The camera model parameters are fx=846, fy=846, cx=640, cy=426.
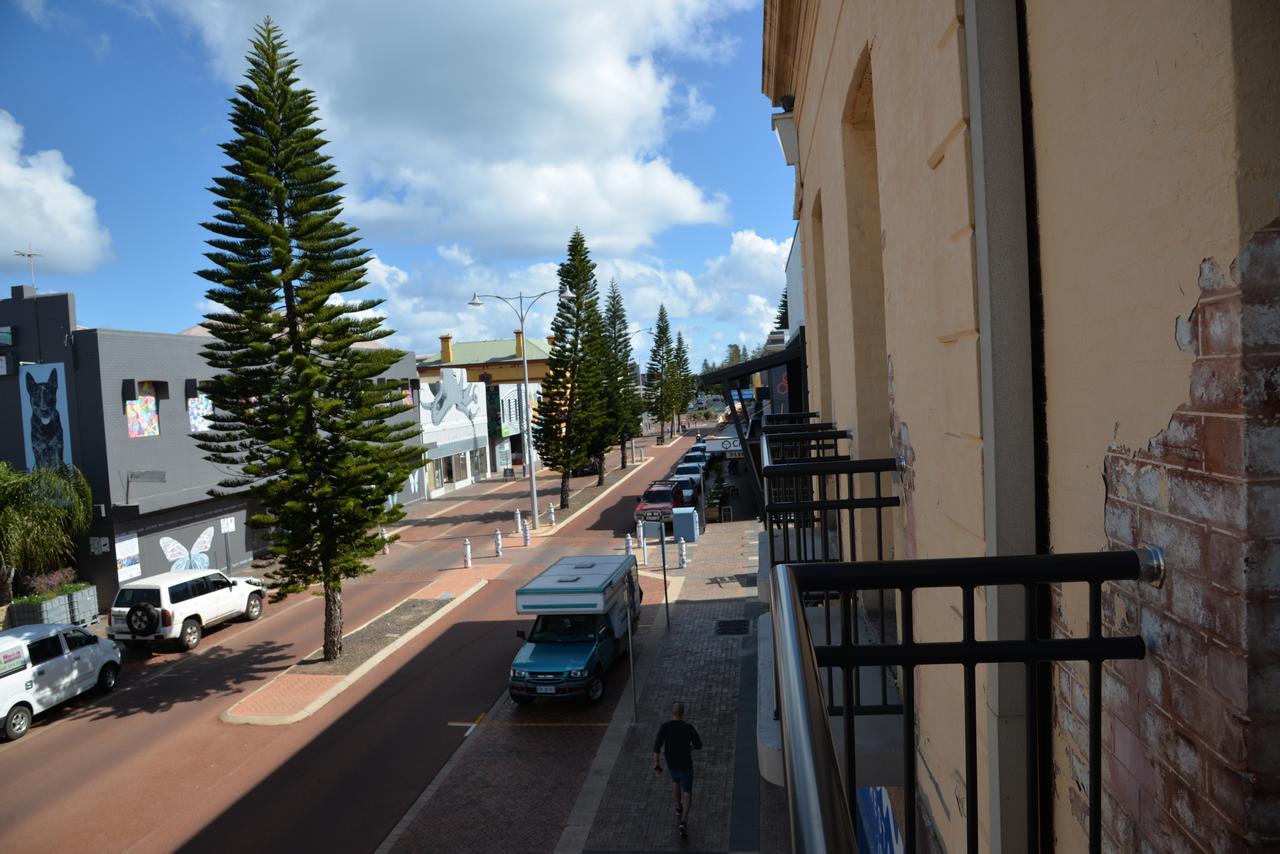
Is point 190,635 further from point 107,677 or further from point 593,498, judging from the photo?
point 593,498

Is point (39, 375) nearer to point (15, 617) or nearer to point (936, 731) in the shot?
point (15, 617)

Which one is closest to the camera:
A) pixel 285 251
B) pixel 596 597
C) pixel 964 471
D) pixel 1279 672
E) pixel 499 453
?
pixel 1279 672

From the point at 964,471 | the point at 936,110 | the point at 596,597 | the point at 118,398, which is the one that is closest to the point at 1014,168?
the point at 936,110

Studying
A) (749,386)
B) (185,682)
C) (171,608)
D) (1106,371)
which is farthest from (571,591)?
(1106,371)

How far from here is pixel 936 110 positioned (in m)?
3.14

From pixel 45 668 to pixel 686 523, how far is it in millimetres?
18019

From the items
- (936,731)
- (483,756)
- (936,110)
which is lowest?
(483,756)

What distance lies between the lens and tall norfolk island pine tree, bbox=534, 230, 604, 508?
125 feet

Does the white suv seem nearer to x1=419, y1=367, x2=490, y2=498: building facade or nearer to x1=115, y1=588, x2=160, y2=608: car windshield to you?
x1=115, y1=588, x2=160, y2=608: car windshield

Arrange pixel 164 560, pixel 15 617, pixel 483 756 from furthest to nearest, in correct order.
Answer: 1. pixel 164 560
2. pixel 15 617
3. pixel 483 756

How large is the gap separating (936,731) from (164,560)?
24.8m

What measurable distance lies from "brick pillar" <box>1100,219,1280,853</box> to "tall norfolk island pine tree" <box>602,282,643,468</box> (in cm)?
4073

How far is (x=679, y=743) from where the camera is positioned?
1006cm

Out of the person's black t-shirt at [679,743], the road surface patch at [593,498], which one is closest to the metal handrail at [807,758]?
the person's black t-shirt at [679,743]
